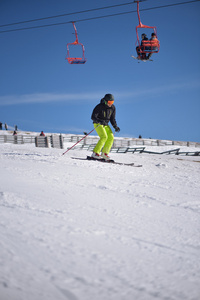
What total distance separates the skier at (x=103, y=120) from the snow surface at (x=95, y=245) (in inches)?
177

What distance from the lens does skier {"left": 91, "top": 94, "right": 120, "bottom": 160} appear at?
8.17 meters

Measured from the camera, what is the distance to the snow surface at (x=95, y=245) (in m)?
1.50

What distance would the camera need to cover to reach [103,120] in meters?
8.26

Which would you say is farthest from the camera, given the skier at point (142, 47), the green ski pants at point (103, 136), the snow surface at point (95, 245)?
the skier at point (142, 47)

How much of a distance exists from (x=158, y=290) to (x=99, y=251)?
0.52 m

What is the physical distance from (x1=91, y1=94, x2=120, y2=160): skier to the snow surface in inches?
177

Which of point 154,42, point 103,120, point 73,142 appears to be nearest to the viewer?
point 103,120

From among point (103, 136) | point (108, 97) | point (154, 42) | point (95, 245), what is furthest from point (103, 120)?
point (154, 42)

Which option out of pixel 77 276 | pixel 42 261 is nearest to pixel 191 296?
pixel 77 276

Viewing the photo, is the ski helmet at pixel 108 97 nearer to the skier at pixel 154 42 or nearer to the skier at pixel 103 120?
the skier at pixel 103 120

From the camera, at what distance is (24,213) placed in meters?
2.57

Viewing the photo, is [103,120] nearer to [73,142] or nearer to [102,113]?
[102,113]

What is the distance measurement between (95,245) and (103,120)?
647cm

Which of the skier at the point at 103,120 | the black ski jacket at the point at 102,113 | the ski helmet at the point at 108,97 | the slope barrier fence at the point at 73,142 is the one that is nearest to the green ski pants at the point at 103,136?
the skier at the point at 103,120
